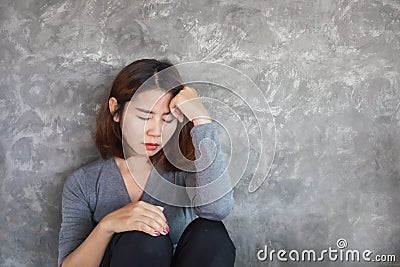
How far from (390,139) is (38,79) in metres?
1.01

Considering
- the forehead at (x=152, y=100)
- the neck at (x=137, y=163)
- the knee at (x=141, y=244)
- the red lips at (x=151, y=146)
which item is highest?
the forehead at (x=152, y=100)

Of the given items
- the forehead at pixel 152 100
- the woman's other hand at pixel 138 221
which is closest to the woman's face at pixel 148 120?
the forehead at pixel 152 100

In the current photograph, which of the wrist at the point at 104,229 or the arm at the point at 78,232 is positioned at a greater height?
the wrist at the point at 104,229

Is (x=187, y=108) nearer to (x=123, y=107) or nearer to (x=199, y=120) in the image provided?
(x=199, y=120)

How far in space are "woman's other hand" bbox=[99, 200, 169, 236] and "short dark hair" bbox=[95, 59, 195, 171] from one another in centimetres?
22

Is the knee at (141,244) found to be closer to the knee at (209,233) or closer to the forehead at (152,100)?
the knee at (209,233)

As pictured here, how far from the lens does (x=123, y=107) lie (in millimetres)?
1377

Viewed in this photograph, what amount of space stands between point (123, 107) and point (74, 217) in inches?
12.3

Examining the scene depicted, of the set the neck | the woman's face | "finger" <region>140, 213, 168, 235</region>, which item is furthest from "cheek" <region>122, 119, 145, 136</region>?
"finger" <region>140, 213, 168, 235</region>

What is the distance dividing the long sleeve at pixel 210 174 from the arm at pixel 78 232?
0.82 feet

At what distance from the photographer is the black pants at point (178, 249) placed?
1.19m

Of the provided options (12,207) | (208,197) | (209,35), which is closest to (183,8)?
(209,35)

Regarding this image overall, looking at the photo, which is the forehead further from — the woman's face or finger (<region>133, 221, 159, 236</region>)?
finger (<region>133, 221, 159, 236</region>)

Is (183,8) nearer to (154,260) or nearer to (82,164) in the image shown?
(82,164)
